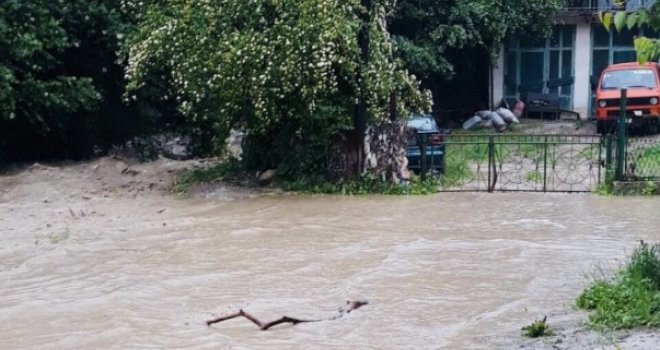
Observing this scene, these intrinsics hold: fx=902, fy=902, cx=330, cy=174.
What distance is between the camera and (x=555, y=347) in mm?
6203

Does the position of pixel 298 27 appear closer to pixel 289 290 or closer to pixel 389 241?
pixel 389 241

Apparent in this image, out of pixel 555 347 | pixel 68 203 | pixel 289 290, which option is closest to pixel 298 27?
pixel 68 203

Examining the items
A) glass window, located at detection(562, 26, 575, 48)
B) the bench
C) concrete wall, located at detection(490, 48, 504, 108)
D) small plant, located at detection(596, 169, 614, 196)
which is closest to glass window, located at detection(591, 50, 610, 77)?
glass window, located at detection(562, 26, 575, 48)

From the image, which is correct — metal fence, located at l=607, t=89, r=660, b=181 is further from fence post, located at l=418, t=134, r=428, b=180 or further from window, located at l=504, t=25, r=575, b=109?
window, located at l=504, t=25, r=575, b=109

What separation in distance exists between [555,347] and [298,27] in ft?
29.4

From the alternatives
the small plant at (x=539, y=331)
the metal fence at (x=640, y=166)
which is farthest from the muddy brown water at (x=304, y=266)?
the metal fence at (x=640, y=166)

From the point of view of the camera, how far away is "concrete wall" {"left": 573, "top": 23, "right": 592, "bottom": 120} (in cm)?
2842

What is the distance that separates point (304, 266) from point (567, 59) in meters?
20.9

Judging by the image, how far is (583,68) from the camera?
2853 centimetres

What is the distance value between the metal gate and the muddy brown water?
30.0 inches

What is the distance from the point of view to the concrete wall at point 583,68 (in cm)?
2842

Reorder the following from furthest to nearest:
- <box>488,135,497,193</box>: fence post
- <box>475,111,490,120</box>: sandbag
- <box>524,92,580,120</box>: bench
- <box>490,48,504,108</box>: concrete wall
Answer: <box>490,48,504,108</box>: concrete wall, <box>524,92,580,120</box>: bench, <box>475,111,490,120</box>: sandbag, <box>488,135,497,193</box>: fence post

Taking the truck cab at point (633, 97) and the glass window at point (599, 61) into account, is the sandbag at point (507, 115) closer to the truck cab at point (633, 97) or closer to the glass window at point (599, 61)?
the truck cab at point (633, 97)

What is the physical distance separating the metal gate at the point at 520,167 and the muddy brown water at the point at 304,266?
2.50ft
